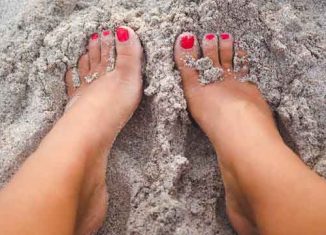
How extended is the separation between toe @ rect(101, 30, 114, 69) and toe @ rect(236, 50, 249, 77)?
1.15 feet

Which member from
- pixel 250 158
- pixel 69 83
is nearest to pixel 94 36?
pixel 69 83

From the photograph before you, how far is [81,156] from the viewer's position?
4.05ft

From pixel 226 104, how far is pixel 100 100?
332 mm

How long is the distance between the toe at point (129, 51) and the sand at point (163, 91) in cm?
2

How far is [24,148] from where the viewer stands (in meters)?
1.37

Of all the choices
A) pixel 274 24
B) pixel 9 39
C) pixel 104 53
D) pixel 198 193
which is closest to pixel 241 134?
pixel 198 193

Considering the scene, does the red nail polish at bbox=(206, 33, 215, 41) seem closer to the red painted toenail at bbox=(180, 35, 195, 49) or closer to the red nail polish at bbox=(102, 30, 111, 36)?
the red painted toenail at bbox=(180, 35, 195, 49)

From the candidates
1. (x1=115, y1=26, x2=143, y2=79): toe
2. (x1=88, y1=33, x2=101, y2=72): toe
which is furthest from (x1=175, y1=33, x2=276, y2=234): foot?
(x1=88, y1=33, x2=101, y2=72): toe

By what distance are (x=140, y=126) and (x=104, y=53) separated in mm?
236

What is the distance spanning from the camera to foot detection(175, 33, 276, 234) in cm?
127

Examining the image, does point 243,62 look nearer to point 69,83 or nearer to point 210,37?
point 210,37

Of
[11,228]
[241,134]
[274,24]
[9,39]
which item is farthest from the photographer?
[9,39]

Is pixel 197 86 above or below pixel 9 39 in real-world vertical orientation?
below

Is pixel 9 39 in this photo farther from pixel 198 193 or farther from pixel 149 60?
pixel 198 193
